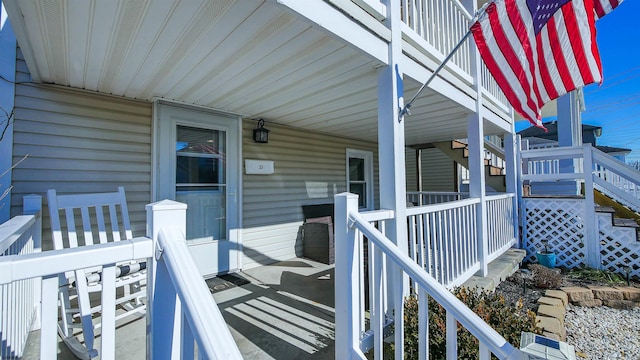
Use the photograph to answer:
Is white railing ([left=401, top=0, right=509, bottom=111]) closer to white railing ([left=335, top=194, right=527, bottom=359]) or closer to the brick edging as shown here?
white railing ([left=335, top=194, right=527, bottom=359])

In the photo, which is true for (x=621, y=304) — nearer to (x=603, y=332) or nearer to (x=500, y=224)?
(x=603, y=332)

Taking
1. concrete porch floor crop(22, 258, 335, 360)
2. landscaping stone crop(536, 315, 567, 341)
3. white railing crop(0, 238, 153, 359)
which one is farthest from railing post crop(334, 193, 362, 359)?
landscaping stone crop(536, 315, 567, 341)

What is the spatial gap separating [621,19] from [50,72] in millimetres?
16366

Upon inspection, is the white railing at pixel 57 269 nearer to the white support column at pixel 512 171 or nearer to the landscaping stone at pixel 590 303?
the landscaping stone at pixel 590 303

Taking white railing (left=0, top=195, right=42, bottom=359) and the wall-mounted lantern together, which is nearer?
white railing (left=0, top=195, right=42, bottom=359)

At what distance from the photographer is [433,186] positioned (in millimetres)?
10250

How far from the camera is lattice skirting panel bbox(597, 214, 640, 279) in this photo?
4238 mm

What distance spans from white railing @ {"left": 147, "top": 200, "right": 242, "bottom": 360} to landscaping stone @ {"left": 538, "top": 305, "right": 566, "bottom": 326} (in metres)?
3.48

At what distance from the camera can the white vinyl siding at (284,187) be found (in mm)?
4113

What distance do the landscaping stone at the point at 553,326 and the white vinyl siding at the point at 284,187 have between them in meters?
3.31

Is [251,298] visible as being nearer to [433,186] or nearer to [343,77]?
[343,77]

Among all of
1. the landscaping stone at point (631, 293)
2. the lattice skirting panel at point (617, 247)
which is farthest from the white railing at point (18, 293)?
the lattice skirting panel at point (617, 247)

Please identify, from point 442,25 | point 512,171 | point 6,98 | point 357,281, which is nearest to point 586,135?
point 512,171

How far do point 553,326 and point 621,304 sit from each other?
173 cm
